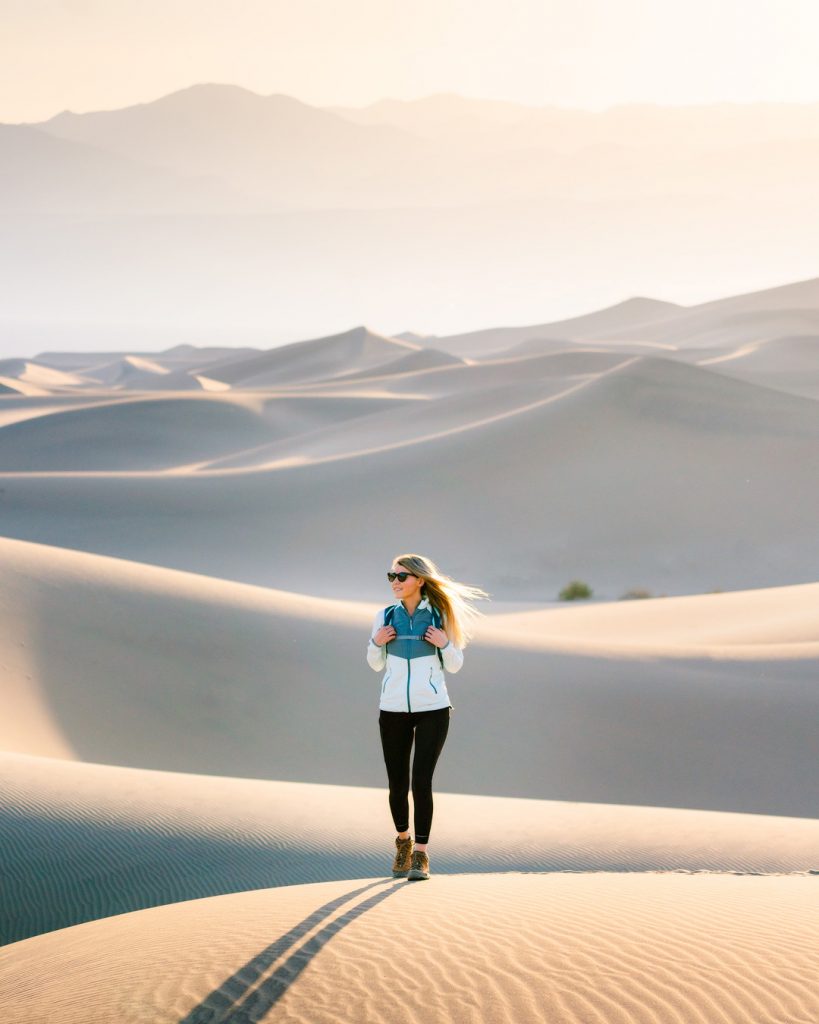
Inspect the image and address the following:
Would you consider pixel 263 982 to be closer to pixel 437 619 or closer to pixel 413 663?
pixel 413 663

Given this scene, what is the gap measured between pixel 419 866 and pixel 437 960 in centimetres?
137

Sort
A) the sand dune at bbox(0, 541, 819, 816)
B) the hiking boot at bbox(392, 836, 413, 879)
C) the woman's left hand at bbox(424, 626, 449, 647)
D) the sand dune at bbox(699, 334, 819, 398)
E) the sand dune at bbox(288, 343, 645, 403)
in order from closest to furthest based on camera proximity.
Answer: the woman's left hand at bbox(424, 626, 449, 647), the hiking boot at bbox(392, 836, 413, 879), the sand dune at bbox(0, 541, 819, 816), the sand dune at bbox(699, 334, 819, 398), the sand dune at bbox(288, 343, 645, 403)

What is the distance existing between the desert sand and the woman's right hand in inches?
42.4

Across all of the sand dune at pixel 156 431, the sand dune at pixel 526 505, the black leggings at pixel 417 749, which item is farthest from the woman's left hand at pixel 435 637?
the sand dune at pixel 156 431

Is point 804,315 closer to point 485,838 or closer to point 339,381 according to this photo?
point 339,381

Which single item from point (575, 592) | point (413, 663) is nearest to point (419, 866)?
point (413, 663)

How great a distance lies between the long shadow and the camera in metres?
3.64

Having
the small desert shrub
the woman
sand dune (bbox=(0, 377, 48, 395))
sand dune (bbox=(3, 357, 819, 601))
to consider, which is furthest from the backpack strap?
sand dune (bbox=(0, 377, 48, 395))

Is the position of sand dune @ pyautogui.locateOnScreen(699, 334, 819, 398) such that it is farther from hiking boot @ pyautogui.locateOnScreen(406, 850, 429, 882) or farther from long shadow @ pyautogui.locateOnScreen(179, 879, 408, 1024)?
long shadow @ pyautogui.locateOnScreen(179, 879, 408, 1024)

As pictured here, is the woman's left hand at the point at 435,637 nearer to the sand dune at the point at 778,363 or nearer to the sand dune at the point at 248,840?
the sand dune at the point at 248,840

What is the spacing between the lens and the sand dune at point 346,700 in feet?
36.2

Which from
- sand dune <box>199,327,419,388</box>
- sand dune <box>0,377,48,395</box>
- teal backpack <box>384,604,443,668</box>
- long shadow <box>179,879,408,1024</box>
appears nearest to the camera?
long shadow <box>179,879,408,1024</box>

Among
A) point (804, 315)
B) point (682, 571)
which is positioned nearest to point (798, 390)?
point (682, 571)

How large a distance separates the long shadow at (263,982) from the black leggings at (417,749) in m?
0.58
